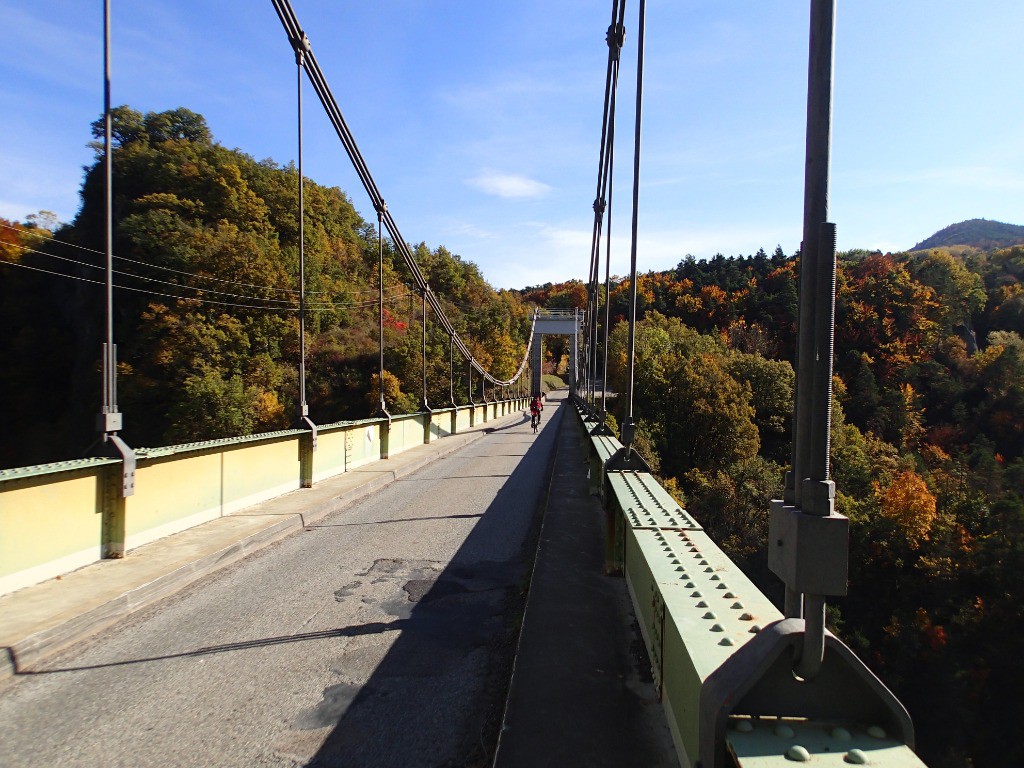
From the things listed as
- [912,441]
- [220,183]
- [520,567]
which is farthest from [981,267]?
[520,567]

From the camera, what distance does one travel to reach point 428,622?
4.53 metres

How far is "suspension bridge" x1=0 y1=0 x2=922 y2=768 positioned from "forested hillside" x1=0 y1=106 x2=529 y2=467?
105 feet

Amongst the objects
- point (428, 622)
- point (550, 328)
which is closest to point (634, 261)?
point (428, 622)

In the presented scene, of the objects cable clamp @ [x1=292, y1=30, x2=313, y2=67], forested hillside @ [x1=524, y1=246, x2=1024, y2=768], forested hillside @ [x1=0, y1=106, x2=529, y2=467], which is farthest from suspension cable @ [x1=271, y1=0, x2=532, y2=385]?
forested hillside @ [x1=0, y1=106, x2=529, y2=467]

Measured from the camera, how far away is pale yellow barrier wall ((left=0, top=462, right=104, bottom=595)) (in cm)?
451

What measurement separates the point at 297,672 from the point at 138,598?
5.95ft

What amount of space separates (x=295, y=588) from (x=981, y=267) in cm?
9247

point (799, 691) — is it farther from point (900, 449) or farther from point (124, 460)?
point (900, 449)

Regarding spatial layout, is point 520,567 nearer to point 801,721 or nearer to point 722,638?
point 722,638

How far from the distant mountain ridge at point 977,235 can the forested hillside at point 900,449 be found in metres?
65.5

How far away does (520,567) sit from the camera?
6043 millimetres

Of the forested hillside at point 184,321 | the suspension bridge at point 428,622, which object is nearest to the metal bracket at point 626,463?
the suspension bridge at point 428,622

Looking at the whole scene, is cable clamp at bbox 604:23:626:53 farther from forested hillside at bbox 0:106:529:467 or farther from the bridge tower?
the bridge tower

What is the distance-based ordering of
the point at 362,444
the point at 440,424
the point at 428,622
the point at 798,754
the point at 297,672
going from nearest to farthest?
1. the point at 798,754
2. the point at 297,672
3. the point at 428,622
4. the point at 362,444
5. the point at 440,424
